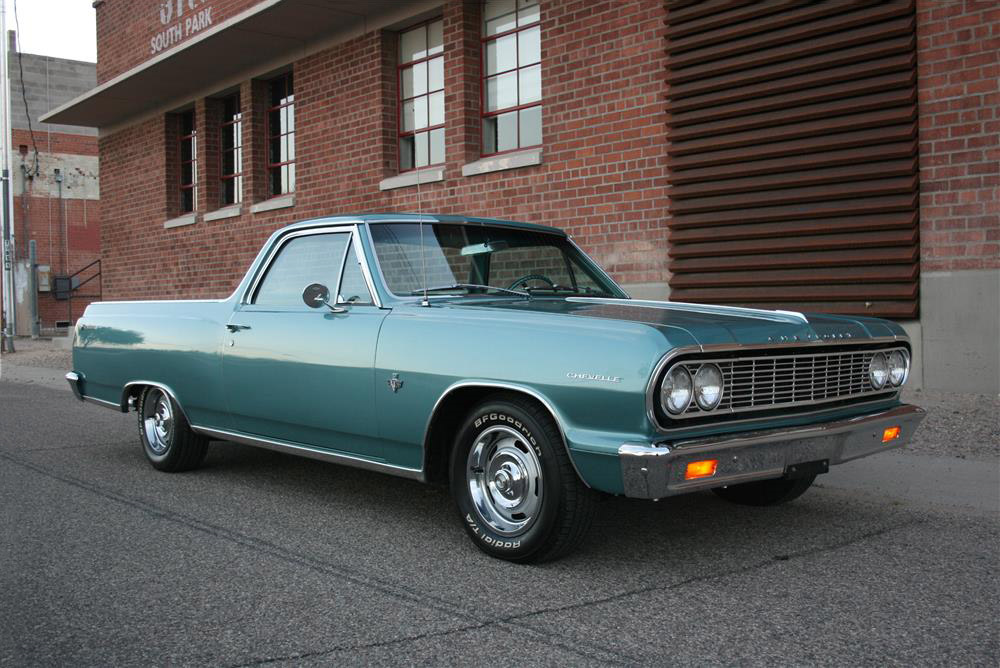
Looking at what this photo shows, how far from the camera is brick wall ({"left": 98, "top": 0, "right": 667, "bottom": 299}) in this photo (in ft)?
33.9

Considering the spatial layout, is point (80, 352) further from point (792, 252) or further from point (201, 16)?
point (201, 16)

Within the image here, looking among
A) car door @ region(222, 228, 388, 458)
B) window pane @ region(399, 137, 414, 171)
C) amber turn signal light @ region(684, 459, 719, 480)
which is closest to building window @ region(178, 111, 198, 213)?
window pane @ region(399, 137, 414, 171)

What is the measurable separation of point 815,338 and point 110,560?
3192 millimetres

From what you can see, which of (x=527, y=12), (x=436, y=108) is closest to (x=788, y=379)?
(x=527, y=12)

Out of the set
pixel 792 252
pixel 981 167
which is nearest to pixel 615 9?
pixel 792 252

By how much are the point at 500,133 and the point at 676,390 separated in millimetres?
8785

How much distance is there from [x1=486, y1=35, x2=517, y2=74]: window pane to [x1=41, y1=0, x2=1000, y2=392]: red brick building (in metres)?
0.03

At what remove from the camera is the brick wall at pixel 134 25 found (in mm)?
16578

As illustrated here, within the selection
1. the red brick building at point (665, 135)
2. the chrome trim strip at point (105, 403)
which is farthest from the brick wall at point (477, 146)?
the chrome trim strip at point (105, 403)

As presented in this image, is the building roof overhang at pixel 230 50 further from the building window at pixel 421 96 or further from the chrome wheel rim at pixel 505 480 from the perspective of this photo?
the chrome wheel rim at pixel 505 480

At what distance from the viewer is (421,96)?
1323cm

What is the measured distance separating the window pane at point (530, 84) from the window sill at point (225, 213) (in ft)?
20.2

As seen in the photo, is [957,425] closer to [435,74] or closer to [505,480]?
[505,480]

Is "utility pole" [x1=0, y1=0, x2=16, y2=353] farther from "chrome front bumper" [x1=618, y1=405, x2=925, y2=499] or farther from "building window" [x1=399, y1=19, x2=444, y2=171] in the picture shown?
"chrome front bumper" [x1=618, y1=405, x2=925, y2=499]
